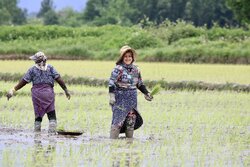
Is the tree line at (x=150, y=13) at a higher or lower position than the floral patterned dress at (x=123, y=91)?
lower

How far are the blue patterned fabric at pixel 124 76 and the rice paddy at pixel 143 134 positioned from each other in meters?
0.69

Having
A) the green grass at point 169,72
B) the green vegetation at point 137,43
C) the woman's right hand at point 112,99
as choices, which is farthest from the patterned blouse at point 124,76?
the green vegetation at point 137,43

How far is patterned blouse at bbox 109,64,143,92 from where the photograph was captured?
36.9ft

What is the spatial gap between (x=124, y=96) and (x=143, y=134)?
0.76m

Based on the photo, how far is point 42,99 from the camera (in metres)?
11.9

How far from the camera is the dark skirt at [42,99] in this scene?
38.9 feet

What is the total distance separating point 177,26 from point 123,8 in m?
31.8

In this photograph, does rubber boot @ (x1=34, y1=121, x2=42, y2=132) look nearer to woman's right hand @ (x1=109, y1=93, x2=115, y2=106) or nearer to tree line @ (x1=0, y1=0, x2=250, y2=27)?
woman's right hand @ (x1=109, y1=93, x2=115, y2=106)

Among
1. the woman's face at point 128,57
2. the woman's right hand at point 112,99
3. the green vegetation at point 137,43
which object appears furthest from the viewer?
the green vegetation at point 137,43

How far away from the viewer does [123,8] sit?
219ft

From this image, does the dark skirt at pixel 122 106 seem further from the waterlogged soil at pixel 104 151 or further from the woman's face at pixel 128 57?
the woman's face at pixel 128 57

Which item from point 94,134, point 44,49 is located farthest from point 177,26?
point 94,134

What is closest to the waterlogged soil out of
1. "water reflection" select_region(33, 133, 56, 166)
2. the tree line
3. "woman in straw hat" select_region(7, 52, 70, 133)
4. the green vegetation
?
"water reflection" select_region(33, 133, 56, 166)

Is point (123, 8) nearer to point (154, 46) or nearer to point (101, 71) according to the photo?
point (154, 46)
